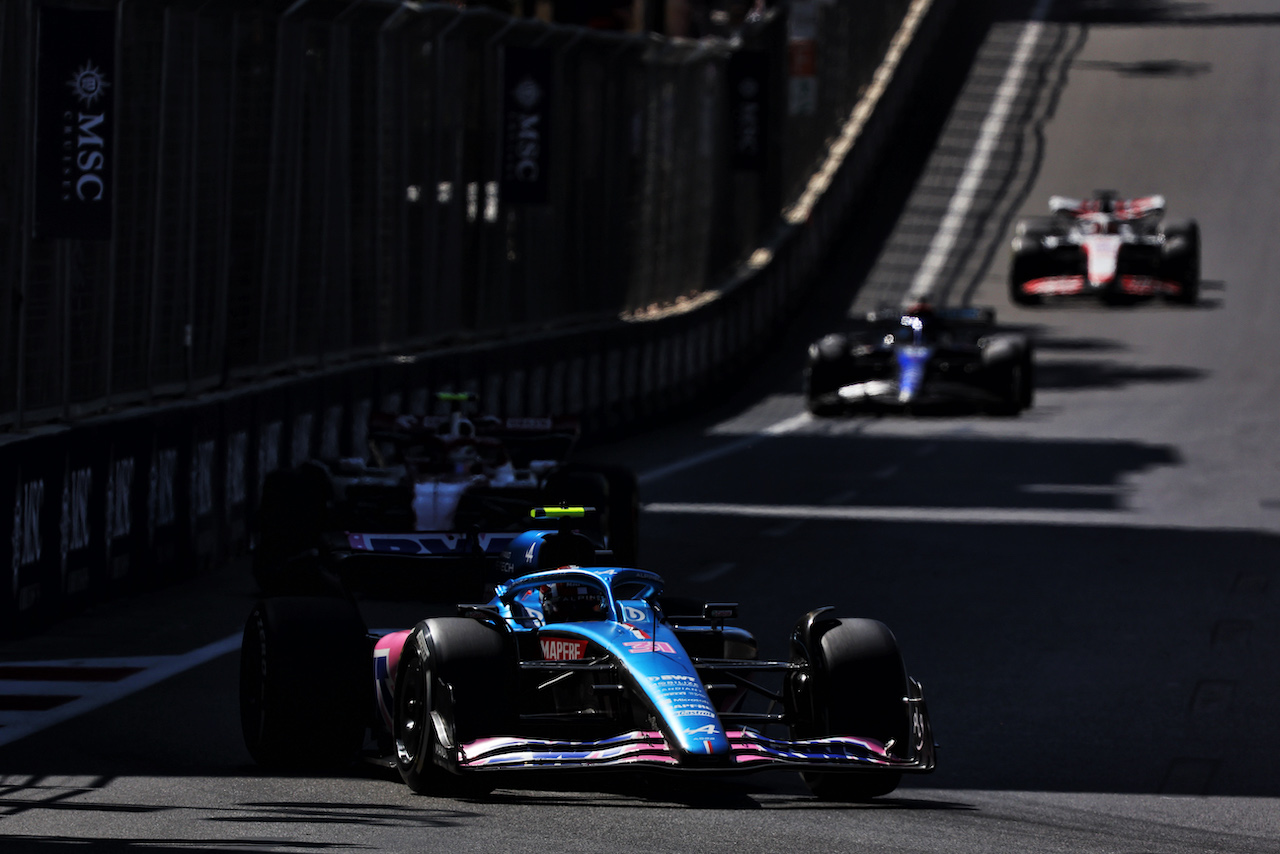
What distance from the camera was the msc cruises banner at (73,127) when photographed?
47.5 ft

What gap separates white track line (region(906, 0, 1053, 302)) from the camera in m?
44.4

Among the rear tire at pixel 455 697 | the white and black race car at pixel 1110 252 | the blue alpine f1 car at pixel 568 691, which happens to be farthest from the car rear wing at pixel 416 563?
the white and black race car at pixel 1110 252

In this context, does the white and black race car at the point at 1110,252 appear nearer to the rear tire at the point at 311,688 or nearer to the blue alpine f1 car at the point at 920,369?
the blue alpine f1 car at the point at 920,369

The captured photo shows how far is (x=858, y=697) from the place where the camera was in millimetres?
9133

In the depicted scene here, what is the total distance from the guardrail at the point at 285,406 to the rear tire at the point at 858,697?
5.41 m

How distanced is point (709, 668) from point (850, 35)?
44636 millimetres

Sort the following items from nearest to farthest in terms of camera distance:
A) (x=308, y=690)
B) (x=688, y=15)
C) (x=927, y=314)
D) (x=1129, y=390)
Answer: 1. (x=308, y=690)
2. (x=927, y=314)
3. (x=1129, y=390)
4. (x=688, y=15)

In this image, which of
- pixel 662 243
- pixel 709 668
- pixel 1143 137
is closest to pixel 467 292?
pixel 662 243

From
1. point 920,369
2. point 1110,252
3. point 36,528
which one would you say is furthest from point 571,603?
point 1110,252

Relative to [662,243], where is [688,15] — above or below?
above

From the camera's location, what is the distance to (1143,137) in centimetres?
5472

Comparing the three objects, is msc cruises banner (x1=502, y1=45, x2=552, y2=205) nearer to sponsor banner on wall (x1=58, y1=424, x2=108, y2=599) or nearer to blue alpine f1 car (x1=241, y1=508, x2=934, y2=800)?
sponsor banner on wall (x1=58, y1=424, x2=108, y2=599)

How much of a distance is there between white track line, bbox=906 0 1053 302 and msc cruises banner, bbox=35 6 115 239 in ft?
77.6

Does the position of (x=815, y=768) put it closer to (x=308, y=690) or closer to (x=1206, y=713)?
(x=308, y=690)
